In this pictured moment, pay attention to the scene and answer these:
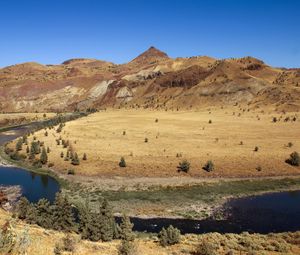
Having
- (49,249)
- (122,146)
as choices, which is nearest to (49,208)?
(49,249)

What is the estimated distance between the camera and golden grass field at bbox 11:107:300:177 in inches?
2165

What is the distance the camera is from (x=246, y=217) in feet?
125

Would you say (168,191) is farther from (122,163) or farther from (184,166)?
(122,163)

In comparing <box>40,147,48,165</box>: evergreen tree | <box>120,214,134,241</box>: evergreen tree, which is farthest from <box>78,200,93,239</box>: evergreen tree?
<box>40,147,48,165</box>: evergreen tree

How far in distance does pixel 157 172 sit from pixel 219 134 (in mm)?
28450

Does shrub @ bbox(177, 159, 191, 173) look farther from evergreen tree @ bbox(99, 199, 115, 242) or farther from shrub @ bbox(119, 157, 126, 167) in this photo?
evergreen tree @ bbox(99, 199, 115, 242)

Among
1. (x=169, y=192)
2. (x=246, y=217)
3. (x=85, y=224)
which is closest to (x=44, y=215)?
(x=85, y=224)

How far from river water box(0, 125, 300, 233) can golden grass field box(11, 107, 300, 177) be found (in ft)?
27.4

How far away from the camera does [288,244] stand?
25844 millimetres

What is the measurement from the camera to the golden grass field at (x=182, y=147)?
180 feet

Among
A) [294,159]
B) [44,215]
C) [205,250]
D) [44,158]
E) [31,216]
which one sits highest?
[294,159]

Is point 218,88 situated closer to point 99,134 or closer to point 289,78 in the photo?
point 289,78

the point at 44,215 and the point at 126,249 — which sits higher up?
the point at 126,249

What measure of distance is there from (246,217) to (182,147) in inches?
1167
